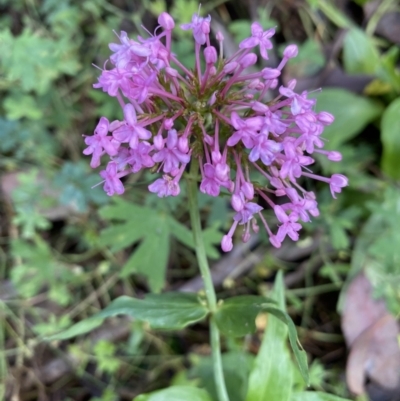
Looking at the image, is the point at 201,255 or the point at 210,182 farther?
the point at 201,255

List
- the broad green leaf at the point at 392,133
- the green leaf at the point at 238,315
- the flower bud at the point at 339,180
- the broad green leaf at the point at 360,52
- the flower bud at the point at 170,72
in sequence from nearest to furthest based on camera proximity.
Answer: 1. the flower bud at the point at 170,72
2. the flower bud at the point at 339,180
3. the green leaf at the point at 238,315
4. the broad green leaf at the point at 392,133
5. the broad green leaf at the point at 360,52

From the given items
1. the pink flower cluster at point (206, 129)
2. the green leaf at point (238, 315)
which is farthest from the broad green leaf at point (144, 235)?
the pink flower cluster at point (206, 129)

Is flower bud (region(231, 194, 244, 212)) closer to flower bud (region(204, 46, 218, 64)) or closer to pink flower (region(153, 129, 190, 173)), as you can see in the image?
pink flower (region(153, 129, 190, 173))

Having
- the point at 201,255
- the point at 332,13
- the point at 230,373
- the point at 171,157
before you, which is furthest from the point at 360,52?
the point at 171,157

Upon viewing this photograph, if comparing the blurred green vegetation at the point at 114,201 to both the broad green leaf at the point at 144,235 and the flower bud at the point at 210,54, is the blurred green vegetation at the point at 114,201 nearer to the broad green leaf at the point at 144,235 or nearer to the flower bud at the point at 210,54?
the broad green leaf at the point at 144,235

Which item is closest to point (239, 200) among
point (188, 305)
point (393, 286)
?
point (188, 305)

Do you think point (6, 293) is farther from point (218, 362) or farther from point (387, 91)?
point (387, 91)

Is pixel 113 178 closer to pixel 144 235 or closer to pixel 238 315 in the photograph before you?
pixel 238 315
